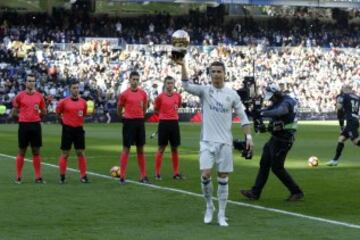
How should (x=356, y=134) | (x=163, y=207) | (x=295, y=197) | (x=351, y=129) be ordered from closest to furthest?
(x=163, y=207) → (x=295, y=197) → (x=351, y=129) → (x=356, y=134)

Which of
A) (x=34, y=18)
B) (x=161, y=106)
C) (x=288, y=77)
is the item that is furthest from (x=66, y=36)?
(x=161, y=106)

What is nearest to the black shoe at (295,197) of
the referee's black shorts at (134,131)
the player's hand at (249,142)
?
the player's hand at (249,142)

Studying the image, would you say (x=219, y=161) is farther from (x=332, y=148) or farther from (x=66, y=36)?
(x=66, y=36)

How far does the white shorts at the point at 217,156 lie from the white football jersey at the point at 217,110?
8 cm

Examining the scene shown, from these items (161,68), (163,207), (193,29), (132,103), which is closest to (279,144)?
(163,207)

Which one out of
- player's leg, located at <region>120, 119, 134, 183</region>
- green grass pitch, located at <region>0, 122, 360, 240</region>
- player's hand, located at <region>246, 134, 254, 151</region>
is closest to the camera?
green grass pitch, located at <region>0, 122, 360, 240</region>

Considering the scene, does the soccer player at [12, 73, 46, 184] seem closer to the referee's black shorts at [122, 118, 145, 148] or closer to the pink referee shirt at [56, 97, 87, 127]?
the pink referee shirt at [56, 97, 87, 127]

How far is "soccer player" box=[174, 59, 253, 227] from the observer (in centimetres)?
1209

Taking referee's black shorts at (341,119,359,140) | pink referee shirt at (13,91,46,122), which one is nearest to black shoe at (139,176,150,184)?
pink referee shirt at (13,91,46,122)

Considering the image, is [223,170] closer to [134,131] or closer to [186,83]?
[186,83]

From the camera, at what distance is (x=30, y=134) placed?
17734mm

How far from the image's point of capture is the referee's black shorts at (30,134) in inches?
698

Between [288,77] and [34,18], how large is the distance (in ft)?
61.7

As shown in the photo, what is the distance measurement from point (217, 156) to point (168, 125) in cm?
685
